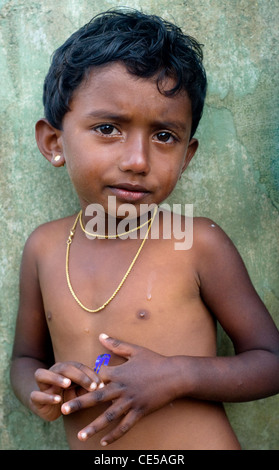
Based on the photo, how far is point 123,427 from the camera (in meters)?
1.48

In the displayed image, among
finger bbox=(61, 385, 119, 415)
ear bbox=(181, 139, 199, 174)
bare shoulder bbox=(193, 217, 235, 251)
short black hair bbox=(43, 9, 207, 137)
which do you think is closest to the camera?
finger bbox=(61, 385, 119, 415)

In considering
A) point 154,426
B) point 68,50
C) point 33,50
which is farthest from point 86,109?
point 154,426

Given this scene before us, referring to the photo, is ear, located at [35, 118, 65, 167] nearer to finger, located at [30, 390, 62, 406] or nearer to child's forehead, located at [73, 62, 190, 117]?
child's forehead, located at [73, 62, 190, 117]

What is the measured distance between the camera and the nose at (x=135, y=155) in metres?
1.55

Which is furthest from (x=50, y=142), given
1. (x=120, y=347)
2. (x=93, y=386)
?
(x=93, y=386)

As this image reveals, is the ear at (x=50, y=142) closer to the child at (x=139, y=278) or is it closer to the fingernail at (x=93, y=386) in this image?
the child at (x=139, y=278)

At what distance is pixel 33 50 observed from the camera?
2023 millimetres

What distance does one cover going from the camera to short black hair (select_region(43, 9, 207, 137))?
5.27 ft

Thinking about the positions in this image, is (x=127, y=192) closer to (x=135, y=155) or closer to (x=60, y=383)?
(x=135, y=155)

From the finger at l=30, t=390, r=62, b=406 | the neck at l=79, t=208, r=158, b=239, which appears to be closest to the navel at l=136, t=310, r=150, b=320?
the neck at l=79, t=208, r=158, b=239

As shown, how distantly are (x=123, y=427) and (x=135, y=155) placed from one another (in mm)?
725

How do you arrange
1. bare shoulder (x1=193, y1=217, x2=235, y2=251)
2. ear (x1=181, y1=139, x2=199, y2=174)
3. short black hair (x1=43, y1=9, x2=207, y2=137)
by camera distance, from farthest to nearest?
ear (x1=181, y1=139, x2=199, y2=174)
bare shoulder (x1=193, y1=217, x2=235, y2=251)
short black hair (x1=43, y1=9, x2=207, y2=137)

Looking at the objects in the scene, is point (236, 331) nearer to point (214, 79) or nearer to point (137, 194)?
point (137, 194)

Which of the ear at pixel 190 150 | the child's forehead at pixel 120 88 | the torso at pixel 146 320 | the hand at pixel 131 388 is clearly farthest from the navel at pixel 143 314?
the child's forehead at pixel 120 88
